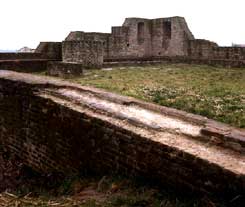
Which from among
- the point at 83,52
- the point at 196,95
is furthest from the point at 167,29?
the point at 196,95

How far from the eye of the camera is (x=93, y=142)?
5543mm

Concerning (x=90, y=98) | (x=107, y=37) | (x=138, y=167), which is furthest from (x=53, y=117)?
(x=107, y=37)

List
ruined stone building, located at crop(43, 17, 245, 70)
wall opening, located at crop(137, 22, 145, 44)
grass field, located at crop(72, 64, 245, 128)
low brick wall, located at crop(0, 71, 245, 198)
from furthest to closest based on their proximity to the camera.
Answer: wall opening, located at crop(137, 22, 145, 44) → ruined stone building, located at crop(43, 17, 245, 70) → grass field, located at crop(72, 64, 245, 128) → low brick wall, located at crop(0, 71, 245, 198)

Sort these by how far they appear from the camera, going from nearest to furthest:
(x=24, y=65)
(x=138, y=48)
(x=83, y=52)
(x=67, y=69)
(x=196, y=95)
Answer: (x=196, y=95), (x=67, y=69), (x=24, y=65), (x=83, y=52), (x=138, y=48)

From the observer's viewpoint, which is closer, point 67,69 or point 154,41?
point 67,69

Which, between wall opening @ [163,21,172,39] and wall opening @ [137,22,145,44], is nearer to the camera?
wall opening @ [163,21,172,39]

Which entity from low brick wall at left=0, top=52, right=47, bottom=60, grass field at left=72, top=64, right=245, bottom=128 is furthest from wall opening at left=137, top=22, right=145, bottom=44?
grass field at left=72, top=64, right=245, bottom=128

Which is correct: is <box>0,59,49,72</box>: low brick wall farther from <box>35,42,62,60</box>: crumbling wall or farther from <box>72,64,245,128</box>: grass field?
<box>72,64,245,128</box>: grass field

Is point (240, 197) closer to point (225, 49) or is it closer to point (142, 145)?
point (142, 145)

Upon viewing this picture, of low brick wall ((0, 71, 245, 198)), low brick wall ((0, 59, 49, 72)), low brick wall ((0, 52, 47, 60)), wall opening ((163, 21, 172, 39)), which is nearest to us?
low brick wall ((0, 71, 245, 198))

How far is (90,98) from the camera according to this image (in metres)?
7.01

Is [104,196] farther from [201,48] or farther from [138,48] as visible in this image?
[138,48]

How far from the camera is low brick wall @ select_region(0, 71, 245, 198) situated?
4.06m

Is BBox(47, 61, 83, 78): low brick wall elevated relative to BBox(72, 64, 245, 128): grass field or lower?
elevated
